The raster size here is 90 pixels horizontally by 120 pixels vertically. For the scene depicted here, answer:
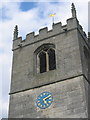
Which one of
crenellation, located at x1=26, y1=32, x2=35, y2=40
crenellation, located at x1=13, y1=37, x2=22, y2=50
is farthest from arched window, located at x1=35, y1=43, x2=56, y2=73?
crenellation, located at x1=13, y1=37, x2=22, y2=50

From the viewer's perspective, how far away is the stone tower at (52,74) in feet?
53.9

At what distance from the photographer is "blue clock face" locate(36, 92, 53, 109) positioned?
16.9m

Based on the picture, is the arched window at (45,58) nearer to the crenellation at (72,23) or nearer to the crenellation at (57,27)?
the crenellation at (57,27)

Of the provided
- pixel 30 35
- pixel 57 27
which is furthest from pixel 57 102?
pixel 30 35

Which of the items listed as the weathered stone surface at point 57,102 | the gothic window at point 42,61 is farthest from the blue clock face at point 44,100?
the gothic window at point 42,61

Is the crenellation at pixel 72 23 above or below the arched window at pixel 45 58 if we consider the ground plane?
above

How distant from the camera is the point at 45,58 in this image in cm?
1969

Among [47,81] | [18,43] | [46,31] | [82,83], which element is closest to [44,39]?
[46,31]

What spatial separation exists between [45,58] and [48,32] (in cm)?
204

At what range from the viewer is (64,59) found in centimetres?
1838

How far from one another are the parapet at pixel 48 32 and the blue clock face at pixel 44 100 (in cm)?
466

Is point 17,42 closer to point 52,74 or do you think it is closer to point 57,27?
point 57,27

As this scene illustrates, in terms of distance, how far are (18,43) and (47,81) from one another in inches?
189

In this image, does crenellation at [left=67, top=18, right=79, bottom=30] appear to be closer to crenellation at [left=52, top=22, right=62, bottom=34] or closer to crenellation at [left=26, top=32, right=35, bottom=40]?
crenellation at [left=52, top=22, right=62, bottom=34]
